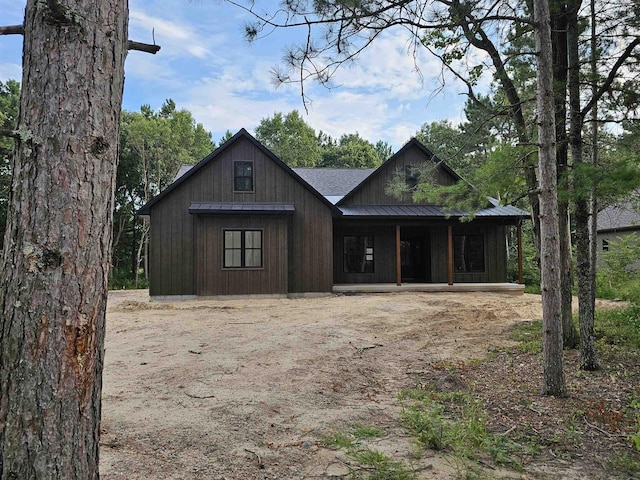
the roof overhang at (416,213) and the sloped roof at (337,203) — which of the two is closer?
the sloped roof at (337,203)

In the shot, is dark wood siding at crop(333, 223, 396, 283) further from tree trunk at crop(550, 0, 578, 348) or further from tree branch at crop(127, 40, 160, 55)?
tree branch at crop(127, 40, 160, 55)

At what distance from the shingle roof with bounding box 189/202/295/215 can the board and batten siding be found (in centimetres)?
26

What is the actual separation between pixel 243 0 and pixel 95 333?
Answer: 358cm

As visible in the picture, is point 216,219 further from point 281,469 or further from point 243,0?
point 281,469

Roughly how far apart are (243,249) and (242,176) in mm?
2415

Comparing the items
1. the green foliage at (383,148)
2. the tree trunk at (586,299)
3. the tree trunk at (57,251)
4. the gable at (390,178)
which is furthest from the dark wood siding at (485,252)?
the green foliage at (383,148)

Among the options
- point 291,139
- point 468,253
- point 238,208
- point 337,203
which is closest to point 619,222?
point 468,253

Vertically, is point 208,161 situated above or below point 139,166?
below

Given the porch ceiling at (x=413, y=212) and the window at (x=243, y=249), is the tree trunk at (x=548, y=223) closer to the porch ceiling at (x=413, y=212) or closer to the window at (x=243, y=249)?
the porch ceiling at (x=413, y=212)

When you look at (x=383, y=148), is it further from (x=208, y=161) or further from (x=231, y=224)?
(x=231, y=224)

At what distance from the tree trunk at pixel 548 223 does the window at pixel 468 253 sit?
11.2 meters

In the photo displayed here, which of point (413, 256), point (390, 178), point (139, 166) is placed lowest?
point (413, 256)

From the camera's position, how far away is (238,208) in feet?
41.1

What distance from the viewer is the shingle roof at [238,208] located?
12203mm
